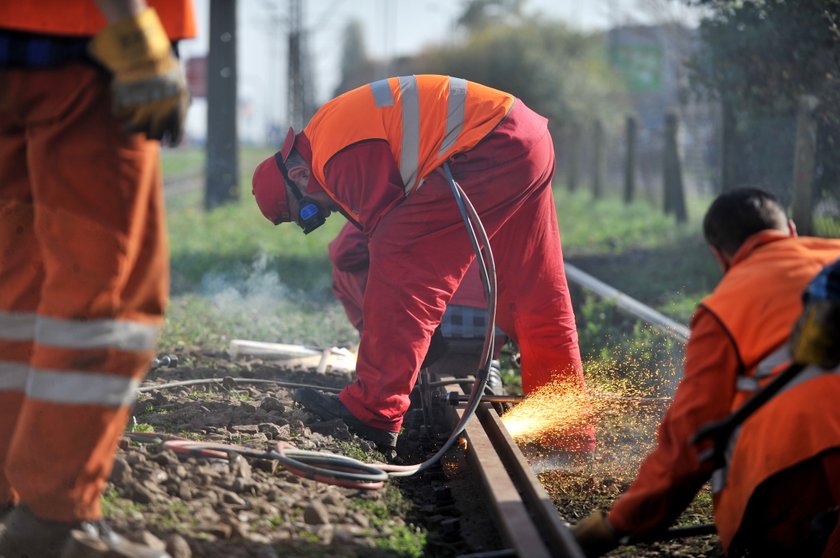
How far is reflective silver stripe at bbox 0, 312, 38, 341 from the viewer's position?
323 centimetres

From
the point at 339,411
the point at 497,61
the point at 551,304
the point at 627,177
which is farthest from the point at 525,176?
the point at 497,61

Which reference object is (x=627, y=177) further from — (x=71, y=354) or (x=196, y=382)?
(x=71, y=354)

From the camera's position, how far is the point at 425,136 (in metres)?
4.85

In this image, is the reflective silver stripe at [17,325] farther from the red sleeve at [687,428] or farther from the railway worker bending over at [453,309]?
the railway worker bending over at [453,309]

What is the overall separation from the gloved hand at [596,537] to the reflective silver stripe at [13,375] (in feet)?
5.63

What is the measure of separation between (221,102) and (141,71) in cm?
1683

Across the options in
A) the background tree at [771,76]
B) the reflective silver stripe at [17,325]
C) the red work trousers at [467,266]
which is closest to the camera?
the reflective silver stripe at [17,325]

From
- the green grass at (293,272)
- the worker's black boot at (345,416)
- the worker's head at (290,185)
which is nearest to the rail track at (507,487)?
the worker's black boot at (345,416)

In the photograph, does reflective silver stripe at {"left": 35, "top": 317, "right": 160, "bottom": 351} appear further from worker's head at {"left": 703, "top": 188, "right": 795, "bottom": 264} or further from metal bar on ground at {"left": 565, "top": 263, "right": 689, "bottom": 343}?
metal bar on ground at {"left": 565, "top": 263, "right": 689, "bottom": 343}

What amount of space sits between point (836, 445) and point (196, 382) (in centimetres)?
341

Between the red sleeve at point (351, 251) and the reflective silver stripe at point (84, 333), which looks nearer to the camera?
the reflective silver stripe at point (84, 333)

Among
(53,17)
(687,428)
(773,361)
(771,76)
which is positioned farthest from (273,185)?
(771,76)

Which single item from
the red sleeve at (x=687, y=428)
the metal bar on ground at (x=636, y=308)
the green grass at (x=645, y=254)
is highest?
the red sleeve at (x=687, y=428)

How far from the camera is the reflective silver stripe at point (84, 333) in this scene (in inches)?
116
